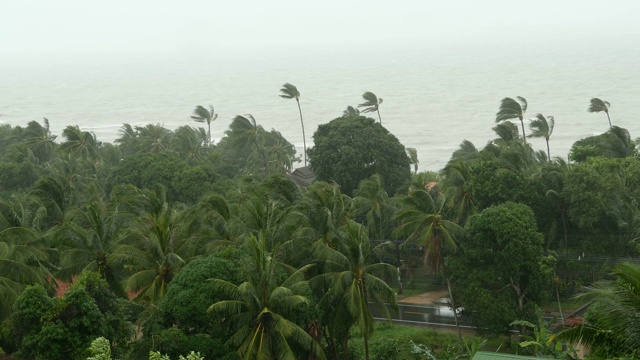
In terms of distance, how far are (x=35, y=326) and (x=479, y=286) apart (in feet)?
56.3

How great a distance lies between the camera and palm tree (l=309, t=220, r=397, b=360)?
24938mm

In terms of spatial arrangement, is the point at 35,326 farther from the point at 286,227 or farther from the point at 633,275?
the point at 633,275

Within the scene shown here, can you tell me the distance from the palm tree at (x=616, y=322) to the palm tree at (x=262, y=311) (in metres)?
7.94

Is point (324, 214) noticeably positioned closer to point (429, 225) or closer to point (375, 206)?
point (429, 225)

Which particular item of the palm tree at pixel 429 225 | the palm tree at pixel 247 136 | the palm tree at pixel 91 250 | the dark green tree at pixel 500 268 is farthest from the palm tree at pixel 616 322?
the palm tree at pixel 247 136

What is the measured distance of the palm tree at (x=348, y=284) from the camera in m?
24.9

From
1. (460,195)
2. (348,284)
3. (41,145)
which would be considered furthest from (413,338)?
(41,145)

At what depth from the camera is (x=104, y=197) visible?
51375 millimetres

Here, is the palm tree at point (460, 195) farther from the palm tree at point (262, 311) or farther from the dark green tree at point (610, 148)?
the palm tree at point (262, 311)

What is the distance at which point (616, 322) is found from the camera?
628 inches

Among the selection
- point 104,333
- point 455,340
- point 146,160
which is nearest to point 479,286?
point 455,340

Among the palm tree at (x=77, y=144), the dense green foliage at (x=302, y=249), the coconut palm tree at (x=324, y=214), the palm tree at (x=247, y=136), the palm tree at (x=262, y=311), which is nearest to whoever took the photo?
the palm tree at (x=262, y=311)

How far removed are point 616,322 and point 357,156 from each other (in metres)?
31.8

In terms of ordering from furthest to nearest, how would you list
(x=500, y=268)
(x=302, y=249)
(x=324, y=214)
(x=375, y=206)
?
1. (x=375, y=206)
2. (x=500, y=268)
3. (x=324, y=214)
4. (x=302, y=249)
